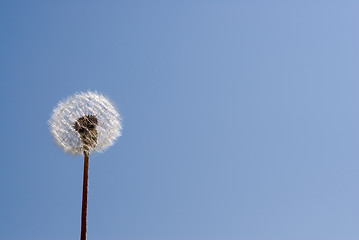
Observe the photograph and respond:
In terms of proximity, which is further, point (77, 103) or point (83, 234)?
point (77, 103)

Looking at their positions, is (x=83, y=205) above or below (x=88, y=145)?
below

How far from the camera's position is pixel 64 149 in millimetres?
23031

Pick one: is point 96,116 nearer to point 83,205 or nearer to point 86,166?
point 86,166

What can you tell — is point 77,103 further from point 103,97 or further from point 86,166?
point 86,166

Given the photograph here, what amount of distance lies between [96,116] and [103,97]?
3.51ft

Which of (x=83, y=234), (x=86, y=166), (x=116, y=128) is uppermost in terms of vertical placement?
(x=116, y=128)

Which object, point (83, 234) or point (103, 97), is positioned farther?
point (103, 97)

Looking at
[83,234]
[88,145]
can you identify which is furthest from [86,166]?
[83,234]

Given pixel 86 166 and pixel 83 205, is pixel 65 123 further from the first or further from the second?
pixel 83 205

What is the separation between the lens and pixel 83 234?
69.1 ft

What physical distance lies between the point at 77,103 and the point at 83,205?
4753 mm

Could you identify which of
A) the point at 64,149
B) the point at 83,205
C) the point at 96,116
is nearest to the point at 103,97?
the point at 96,116

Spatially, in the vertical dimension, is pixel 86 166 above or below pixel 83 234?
above

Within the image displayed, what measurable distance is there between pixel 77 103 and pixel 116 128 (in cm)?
210
